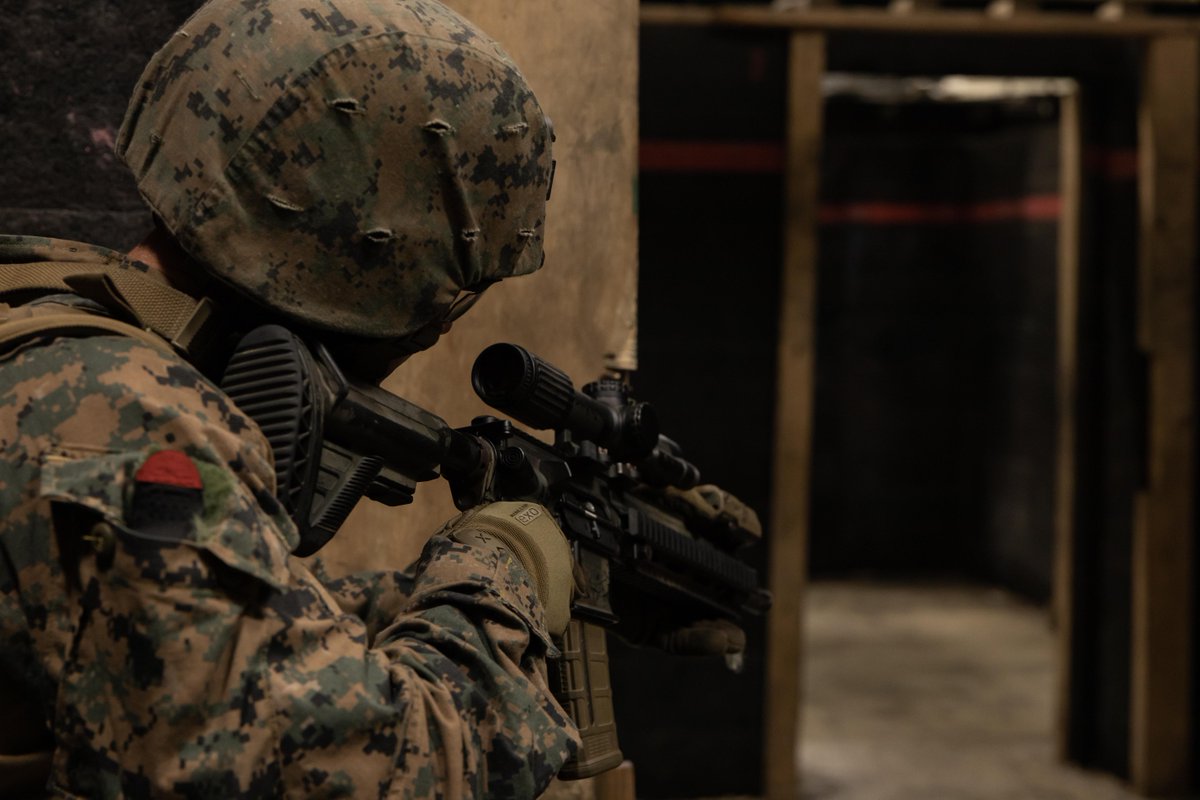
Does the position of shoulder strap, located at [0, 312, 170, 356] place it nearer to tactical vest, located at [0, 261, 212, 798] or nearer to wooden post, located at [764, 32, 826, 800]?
tactical vest, located at [0, 261, 212, 798]

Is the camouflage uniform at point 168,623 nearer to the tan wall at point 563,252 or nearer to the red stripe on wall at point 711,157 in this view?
the tan wall at point 563,252

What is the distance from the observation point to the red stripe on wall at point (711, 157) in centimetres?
365

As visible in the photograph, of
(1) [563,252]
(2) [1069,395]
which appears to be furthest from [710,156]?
(1) [563,252]

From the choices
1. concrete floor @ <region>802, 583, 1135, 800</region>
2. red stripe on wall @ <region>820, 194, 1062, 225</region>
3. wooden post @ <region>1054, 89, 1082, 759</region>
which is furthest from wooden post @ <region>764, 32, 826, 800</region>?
red stripe on wall @ <region>820, 194, 1062, 225</region>

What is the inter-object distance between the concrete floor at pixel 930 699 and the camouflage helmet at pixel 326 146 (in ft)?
10.2

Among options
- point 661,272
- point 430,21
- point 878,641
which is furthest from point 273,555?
point 878,641

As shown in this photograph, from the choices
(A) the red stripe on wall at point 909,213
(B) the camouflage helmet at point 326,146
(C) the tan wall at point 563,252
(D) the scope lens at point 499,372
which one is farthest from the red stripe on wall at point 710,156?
(A) the red stripe on wall at point 909,213

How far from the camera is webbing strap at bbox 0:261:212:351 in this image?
1.01m

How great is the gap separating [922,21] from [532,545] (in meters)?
2.88

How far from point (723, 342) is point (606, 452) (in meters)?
2.28

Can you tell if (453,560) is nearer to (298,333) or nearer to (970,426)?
(298,333)

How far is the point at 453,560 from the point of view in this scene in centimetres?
111

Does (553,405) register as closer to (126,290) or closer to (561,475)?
(561,475)

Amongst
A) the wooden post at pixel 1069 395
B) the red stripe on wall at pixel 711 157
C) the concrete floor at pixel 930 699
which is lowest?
the concrete floor at pixel 930 699
